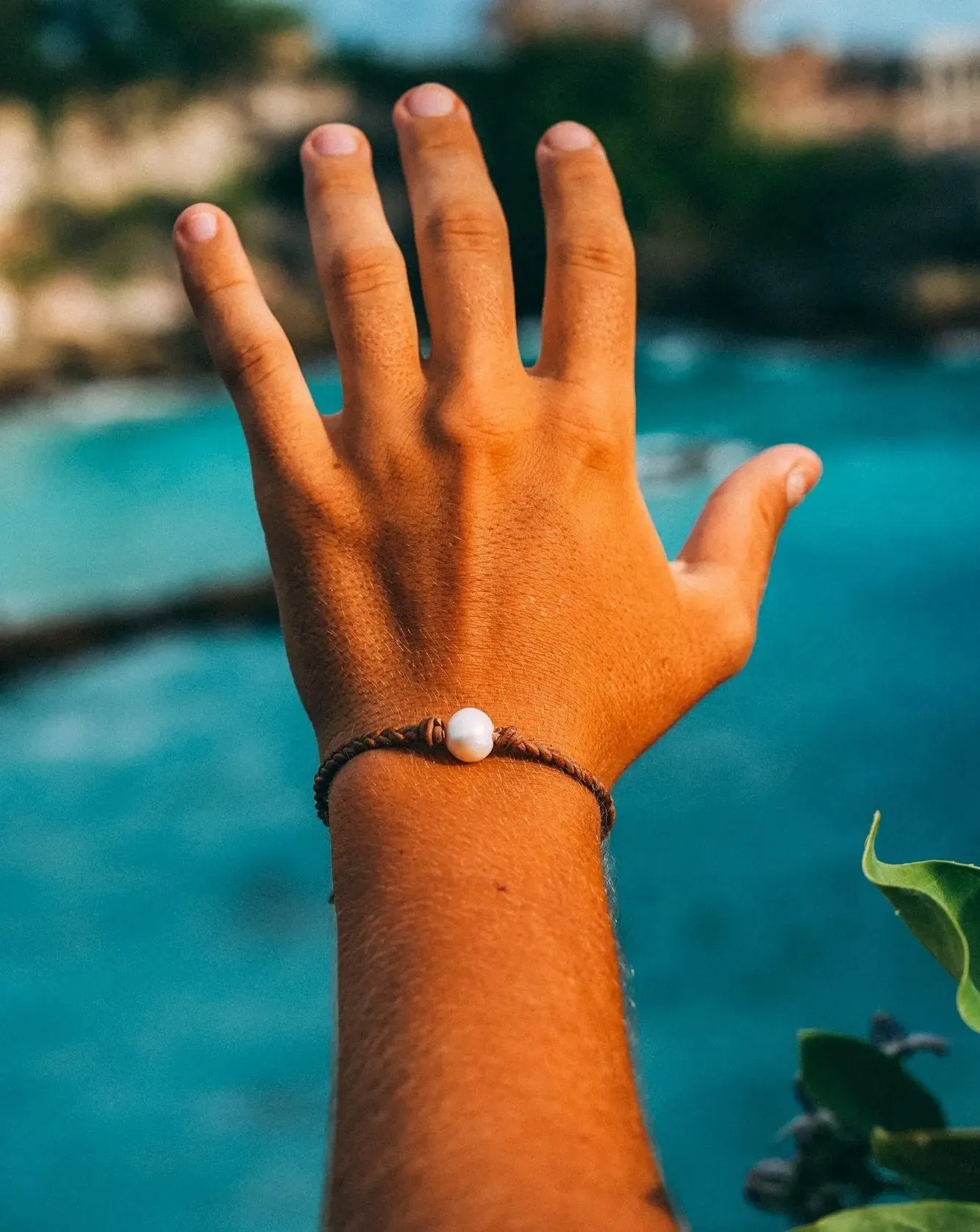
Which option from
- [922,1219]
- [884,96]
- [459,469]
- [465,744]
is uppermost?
[884,96]

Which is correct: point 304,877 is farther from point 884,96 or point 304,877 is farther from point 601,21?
point 601,21

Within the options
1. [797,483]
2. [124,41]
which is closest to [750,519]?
[797,483]

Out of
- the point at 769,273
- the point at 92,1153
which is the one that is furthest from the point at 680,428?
the point at 92,1153

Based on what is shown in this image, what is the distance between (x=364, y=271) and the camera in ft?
1.38

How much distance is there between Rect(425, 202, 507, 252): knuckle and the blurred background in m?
0.46

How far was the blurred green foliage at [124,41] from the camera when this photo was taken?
697 cm

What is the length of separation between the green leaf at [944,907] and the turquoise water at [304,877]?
2.29 feet

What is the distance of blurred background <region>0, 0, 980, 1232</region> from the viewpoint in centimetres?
182

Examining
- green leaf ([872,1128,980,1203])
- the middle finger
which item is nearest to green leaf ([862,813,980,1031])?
green leaf ([872,1128,980,1203])

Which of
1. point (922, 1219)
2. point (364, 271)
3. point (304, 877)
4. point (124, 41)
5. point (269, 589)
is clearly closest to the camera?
point (922, 1219)

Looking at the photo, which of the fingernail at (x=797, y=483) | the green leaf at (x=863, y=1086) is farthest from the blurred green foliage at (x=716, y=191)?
the green leaf at (x=863, y=1086)

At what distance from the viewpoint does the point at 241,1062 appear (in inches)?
74.7

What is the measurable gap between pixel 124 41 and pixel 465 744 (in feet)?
26.3

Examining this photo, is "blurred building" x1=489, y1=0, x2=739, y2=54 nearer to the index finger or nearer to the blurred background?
the blurred background
